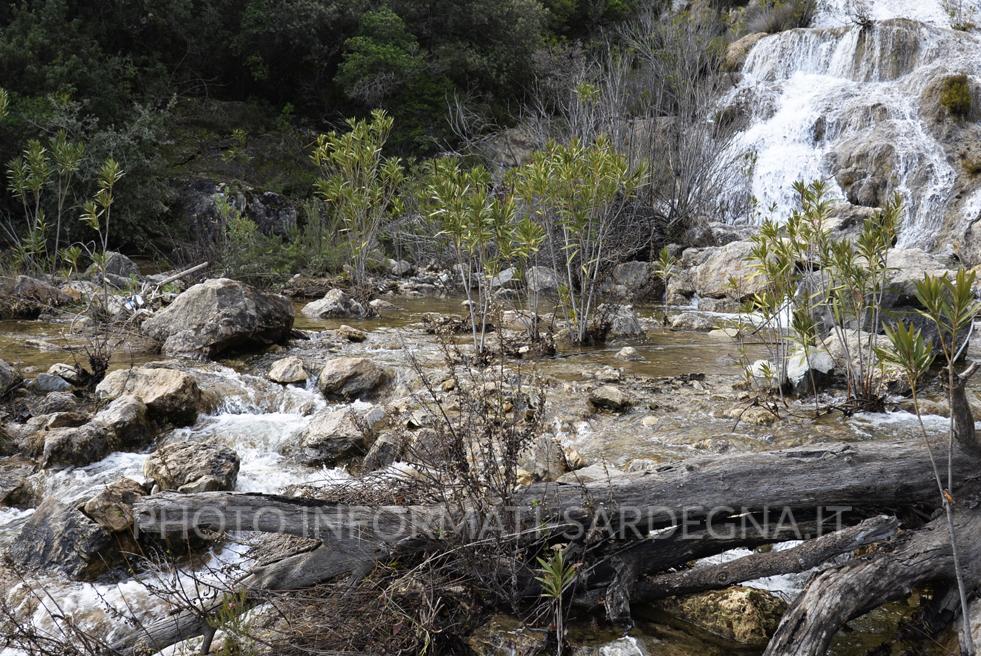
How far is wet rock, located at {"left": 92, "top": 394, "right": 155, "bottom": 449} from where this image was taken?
459cm

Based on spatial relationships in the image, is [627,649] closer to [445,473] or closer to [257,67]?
[445,473]

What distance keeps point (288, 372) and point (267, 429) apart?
1.04 m

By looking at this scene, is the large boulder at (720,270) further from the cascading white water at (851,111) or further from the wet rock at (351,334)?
the wet rock at (351,334)

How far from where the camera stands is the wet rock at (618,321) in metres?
7.50

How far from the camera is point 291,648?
2234mm

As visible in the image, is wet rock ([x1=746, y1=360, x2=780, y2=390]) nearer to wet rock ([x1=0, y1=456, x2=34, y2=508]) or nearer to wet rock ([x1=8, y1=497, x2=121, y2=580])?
wet rock ([x1=8, y1=497, x2=121, y2=580])

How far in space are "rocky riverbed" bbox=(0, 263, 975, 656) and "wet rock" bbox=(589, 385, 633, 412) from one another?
0.01 meters

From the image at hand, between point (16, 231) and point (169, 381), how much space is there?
34.0 feet

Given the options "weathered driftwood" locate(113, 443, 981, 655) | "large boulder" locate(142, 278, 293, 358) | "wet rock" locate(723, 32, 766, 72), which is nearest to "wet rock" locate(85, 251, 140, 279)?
"large boulder" locate(142, 278, 293, 358)

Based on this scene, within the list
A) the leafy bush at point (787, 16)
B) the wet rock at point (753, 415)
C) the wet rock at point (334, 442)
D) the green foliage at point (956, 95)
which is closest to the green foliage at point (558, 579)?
the wet rock at point (334, 442)

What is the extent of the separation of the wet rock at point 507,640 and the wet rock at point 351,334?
5.47 metres

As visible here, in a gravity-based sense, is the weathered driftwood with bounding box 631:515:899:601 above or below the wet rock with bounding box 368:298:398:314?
above

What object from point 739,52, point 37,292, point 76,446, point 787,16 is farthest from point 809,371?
point 787,16

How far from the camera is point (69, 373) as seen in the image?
18.6 feet
